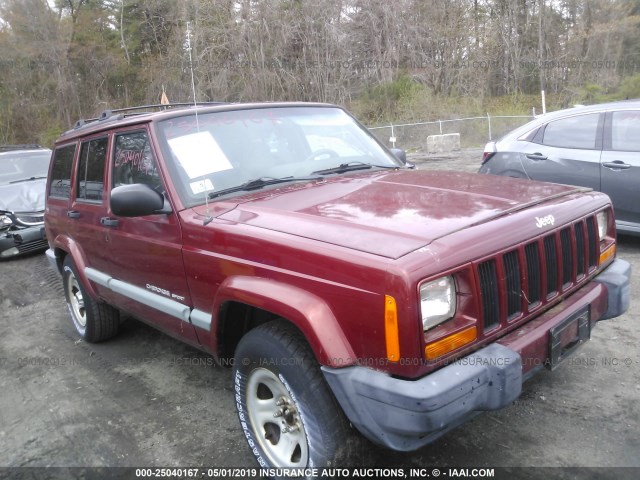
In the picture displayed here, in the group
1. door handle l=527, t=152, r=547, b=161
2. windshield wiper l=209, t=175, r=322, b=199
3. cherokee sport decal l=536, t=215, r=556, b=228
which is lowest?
door handle l=527, t=152, r=547, b=161

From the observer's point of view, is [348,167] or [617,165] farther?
[617,165]

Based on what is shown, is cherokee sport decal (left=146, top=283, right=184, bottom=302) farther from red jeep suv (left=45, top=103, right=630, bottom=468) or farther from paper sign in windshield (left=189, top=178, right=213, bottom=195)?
paper sign in windshield (left=189, top=178, right=213, bottom=195)

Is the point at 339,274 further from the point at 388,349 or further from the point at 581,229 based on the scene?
the point at 581,229

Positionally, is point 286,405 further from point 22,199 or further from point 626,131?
point 22,199

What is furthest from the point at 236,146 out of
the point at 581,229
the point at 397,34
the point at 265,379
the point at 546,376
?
the point at 397,34

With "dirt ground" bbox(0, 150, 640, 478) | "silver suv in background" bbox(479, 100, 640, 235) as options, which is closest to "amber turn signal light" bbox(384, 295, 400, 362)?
"dirt ground" bbox(0, 150, 640, 478)

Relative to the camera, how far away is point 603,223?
3.17 meters

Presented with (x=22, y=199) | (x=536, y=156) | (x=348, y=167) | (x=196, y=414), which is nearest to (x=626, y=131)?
(x=536, y=156)

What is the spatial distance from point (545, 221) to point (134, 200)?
209cm

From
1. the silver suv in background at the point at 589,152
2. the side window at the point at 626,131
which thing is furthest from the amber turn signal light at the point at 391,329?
the side window at the point at 626,131

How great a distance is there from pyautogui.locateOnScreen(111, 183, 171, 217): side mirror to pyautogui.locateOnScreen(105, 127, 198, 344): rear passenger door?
0.14 meters

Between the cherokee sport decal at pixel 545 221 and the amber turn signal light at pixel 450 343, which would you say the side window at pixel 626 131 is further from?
the amber turn signal light at pixel 450 343

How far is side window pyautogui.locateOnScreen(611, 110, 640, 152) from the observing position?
5586 millimetres

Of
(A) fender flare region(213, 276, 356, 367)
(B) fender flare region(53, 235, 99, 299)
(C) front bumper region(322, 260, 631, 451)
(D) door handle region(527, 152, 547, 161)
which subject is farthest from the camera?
(D) door handle region(527, 152, 547, 161)
